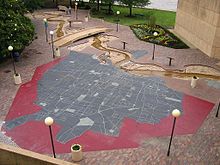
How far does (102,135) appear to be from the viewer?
49.4ft

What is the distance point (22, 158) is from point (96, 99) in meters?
8.07

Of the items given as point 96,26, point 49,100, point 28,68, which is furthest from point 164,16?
point 49,100

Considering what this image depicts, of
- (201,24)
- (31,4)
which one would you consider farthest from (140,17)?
(31,4)

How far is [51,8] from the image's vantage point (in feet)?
149

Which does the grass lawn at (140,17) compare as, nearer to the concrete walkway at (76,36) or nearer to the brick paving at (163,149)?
the concrete walkway at (76,36)

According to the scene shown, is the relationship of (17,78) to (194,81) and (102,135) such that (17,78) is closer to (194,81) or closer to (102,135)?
(102,135)

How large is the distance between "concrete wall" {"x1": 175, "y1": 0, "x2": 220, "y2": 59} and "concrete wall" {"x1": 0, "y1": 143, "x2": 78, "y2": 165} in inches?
788

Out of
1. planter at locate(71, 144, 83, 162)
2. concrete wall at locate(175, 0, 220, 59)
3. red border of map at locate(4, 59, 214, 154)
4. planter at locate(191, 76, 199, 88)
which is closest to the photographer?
planter at locate(71, 144, 83, 162)

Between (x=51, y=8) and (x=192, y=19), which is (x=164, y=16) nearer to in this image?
(x=192, y=19)

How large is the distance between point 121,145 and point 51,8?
36.6 meters

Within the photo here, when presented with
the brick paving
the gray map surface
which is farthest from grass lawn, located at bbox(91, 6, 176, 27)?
the brick paving

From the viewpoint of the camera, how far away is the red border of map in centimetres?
1430

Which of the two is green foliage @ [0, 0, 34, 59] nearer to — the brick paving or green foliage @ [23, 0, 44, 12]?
the brick paving

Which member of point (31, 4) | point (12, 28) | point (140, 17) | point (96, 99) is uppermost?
point (31, 4)
